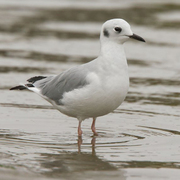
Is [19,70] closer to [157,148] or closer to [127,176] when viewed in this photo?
[157,148]

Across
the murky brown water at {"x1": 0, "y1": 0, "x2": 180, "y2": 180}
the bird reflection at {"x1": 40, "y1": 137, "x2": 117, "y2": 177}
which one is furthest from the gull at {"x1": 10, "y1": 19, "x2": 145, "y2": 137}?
the bird reflection at {"x1": 40, "y1": 137, "x2": 117, "y2": 177}

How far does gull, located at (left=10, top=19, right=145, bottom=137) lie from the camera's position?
663cm

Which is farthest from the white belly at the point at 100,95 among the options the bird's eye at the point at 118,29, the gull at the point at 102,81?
the bird's eye at the point at 118,29

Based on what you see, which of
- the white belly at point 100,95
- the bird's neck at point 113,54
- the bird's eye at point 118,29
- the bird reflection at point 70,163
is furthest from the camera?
the bird's eye at point 118,29

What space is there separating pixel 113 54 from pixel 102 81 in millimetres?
430

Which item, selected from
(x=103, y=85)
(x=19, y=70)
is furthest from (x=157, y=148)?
(x=19, y=70)

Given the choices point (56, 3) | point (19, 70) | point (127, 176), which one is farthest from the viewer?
point (56, 3)

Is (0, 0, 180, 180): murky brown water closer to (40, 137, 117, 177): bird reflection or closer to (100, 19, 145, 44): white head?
(40, 137, 117, 177): bird reflection

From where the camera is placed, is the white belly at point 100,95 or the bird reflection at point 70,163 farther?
the white belly at point 100,95

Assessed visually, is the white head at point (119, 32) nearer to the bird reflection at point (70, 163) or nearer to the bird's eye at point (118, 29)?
the bird's eye at point (118, 29)

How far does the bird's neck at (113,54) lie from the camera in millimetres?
6793

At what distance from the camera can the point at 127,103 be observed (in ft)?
29.6

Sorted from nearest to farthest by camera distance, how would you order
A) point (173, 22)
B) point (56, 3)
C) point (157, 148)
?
point (157, 148)
point (173, 22)
point (56, 3)

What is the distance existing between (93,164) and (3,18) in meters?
12.1
